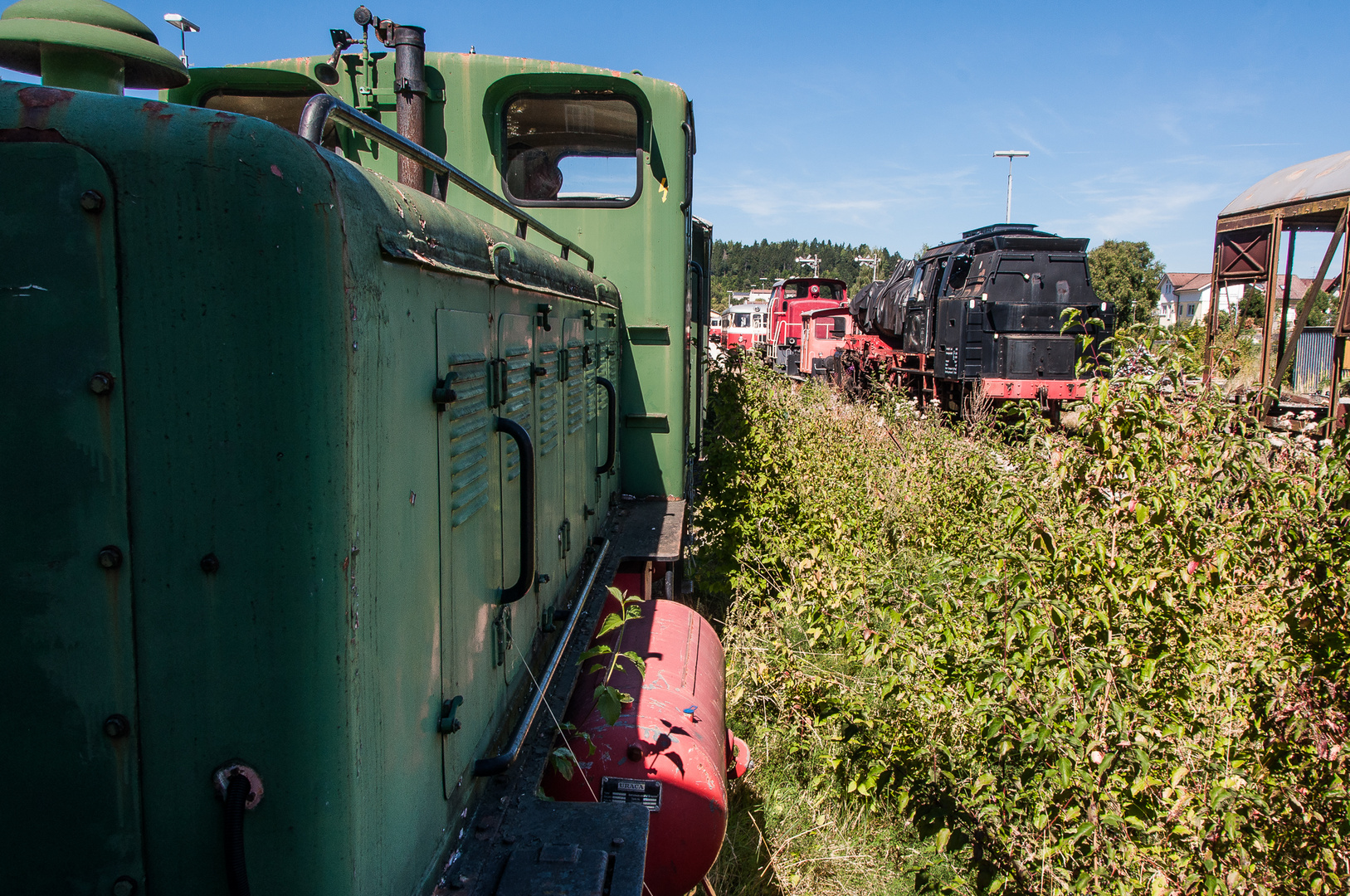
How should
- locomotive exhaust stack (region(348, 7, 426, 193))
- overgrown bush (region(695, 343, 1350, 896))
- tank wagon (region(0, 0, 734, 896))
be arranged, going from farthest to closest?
locomotive exhaust stack (region(348, 7, 426, 193)) → overgrown bush (region(695, 343, 1350, 896)) → tank wagon (region(0, 0, 734, 896))

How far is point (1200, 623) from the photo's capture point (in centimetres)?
318

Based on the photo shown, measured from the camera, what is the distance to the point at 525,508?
82.3 inches

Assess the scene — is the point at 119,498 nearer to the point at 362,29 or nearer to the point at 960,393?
the point at 362,29


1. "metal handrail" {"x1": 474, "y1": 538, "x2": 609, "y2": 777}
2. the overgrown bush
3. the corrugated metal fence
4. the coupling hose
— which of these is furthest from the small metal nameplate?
the corrugated metal fence

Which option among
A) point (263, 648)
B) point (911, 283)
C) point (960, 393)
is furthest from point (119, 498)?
point (911, 283)

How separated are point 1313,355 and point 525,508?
22196 millimetres

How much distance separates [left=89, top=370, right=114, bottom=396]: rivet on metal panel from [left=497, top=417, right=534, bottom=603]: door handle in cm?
93

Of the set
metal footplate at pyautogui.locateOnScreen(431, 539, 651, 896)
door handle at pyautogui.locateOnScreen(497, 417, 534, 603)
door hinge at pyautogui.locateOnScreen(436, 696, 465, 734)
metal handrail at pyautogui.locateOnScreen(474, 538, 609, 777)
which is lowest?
metal footplate at pyautogui.locateOnScreen(431, 539, 651, 896)

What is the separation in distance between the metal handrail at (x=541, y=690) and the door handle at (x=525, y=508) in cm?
34

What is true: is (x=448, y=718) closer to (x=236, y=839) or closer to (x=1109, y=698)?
(x=236, y=839)

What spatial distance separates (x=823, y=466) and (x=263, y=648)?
19.7ft

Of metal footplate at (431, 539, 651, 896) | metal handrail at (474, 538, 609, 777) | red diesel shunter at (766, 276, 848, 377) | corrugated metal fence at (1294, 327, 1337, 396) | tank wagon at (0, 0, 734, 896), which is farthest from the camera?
red diesel shunter at (766, 276, 848, 377)

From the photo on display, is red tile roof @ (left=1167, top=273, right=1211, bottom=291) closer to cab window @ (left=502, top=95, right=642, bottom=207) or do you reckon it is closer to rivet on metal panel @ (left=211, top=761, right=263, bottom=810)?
cab window @ (left=502, top=95, right=642, bottom=207)

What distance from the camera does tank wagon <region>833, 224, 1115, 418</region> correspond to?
13125mm
